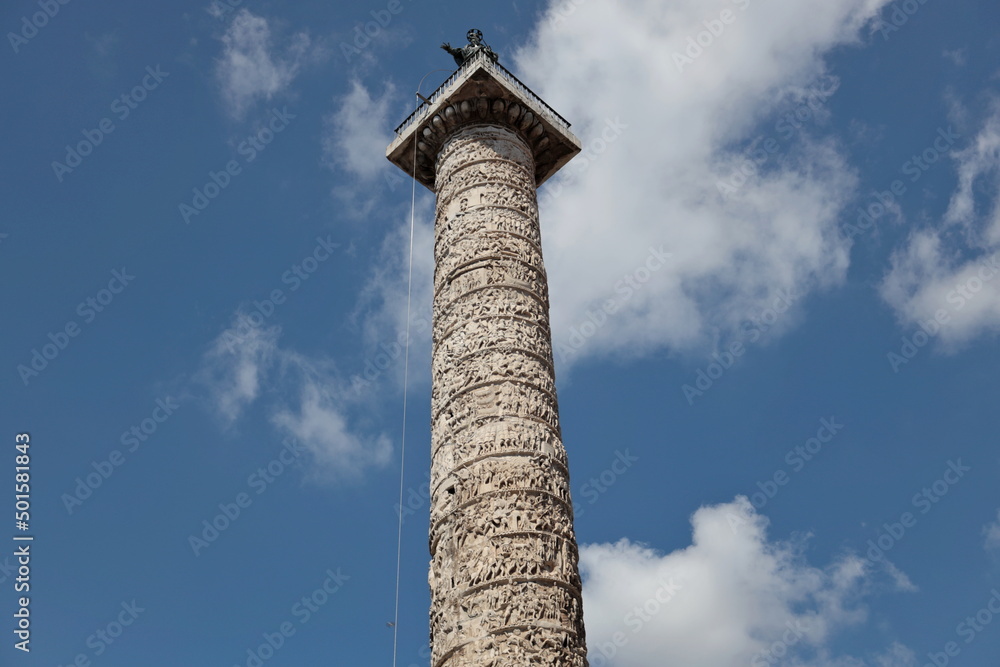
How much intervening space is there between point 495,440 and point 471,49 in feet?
13.9

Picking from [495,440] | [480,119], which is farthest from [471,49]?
[495,440]

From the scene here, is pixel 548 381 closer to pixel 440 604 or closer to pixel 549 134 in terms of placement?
pixel 440 604

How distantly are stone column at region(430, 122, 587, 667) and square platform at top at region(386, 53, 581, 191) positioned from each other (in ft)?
0.99

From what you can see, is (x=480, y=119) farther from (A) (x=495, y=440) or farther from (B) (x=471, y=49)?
(A) (x=495, y=440)

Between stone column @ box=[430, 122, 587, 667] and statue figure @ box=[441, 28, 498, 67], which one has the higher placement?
statue figure @ box=[441, 28, 498, 67]

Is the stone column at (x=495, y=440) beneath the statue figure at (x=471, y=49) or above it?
beneath

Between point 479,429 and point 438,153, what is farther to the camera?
point 438,153

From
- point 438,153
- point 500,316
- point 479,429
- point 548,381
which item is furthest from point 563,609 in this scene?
point 438,153

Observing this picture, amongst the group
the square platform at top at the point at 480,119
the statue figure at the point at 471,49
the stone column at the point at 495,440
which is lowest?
the stone column at the point at 495,440

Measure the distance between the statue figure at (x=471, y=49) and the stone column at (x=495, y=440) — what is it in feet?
3.74

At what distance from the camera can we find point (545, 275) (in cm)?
716

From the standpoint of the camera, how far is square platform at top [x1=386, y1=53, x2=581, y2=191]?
25.7 feet

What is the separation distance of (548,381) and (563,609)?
1614mm

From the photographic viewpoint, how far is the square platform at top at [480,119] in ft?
25.7
